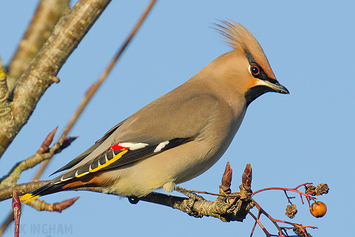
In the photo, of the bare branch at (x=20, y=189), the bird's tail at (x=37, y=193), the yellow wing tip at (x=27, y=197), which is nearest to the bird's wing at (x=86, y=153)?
the bare branch at (x=20, y=189)

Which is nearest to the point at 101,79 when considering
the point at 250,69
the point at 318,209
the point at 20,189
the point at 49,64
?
the point at 49,64

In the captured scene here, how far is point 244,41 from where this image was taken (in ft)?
17.2

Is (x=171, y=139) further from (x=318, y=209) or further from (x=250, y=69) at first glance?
(x=318, y=209)

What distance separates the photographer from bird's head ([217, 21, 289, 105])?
5074 mm

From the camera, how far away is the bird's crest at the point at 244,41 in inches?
201

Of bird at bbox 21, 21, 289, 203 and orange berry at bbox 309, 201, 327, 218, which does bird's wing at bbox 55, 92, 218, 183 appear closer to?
bird at bbox 21, 21, 289, 203

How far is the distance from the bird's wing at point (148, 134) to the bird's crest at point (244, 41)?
2.32 ft

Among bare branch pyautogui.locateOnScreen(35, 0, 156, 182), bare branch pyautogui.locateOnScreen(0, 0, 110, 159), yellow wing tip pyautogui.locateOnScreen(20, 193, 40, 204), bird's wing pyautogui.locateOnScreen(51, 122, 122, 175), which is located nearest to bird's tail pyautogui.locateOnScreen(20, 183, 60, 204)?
yellow wing tip pyautogui.locateOnScreen(20, 193, 40, 204)

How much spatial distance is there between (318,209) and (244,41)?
252cm

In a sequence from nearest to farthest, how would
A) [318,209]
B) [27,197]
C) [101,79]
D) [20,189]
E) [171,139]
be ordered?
[101,79]
[318,209]
[27,197]
[20,189]
[171,139]

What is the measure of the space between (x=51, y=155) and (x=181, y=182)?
1364mm

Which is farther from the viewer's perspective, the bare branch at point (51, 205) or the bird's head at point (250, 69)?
the bird's head at point (250, 69)

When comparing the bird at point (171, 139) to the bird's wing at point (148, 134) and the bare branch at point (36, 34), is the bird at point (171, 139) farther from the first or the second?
the bare branch at point (36, 34)

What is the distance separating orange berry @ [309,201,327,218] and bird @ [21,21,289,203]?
136cm
